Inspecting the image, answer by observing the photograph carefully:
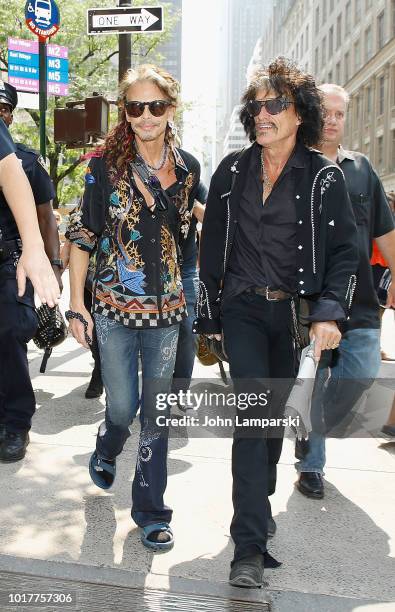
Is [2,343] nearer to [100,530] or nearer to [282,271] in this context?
[100,530]

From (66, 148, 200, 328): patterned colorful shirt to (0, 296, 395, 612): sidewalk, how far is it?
1.12 meters

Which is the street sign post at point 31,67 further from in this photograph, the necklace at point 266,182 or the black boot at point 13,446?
the necklace at point 266,182

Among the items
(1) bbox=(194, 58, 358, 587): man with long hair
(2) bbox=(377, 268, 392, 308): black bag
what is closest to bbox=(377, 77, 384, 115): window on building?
(2) bbox=(377, 268, 392, 308): black bag

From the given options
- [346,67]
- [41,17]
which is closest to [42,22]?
[41,17]

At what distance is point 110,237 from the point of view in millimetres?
3359

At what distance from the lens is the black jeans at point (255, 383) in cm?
304

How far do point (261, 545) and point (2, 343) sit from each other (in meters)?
2.34

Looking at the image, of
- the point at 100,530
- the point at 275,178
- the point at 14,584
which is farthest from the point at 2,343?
the point at 275,178

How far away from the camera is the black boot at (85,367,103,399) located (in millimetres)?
6395

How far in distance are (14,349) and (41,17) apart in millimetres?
6731

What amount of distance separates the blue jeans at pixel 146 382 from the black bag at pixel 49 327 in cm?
208

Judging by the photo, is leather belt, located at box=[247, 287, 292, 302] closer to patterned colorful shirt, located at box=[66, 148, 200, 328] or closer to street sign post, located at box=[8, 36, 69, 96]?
patterned colorful shirt, located at box=[66, 148, 200, 328]

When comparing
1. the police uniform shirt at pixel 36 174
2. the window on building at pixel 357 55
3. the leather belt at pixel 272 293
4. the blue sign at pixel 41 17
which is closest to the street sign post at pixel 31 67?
the blue sign at pixel 41 17

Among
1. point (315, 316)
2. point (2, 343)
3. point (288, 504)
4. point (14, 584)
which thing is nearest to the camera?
point (14, 584)
